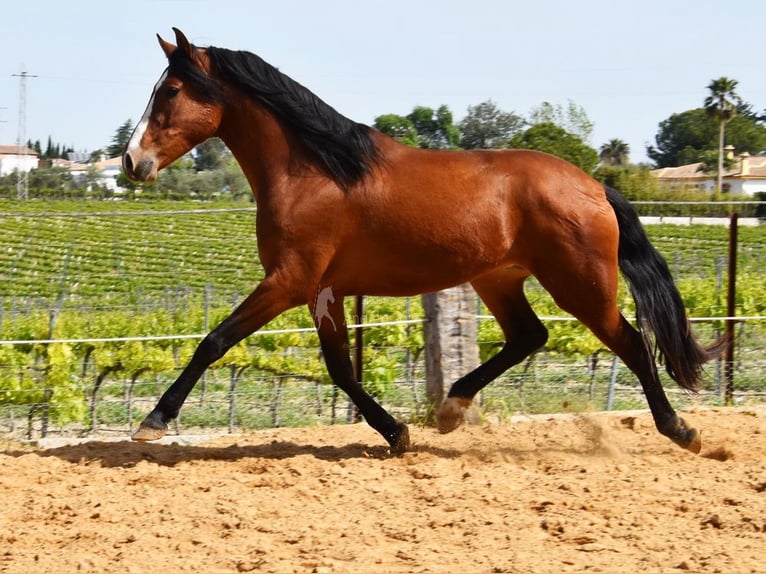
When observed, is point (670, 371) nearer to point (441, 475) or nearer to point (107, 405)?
point (441, 475)

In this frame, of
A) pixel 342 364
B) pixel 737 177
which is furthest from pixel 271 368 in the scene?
pixel 737 177

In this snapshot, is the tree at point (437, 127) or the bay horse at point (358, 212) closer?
the bay horse at point (358, 212)

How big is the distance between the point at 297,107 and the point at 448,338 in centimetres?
214

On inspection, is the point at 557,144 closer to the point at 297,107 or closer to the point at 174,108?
the point at 297,107

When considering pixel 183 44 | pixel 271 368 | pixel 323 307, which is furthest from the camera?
pixel 271 368

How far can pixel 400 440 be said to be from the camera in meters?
5.36

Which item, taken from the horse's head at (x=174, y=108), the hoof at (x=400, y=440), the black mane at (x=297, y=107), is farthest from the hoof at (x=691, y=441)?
the horse's head at (x=174, y=108)

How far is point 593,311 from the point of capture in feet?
17.4

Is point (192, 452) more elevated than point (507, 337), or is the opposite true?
point (507, 337)

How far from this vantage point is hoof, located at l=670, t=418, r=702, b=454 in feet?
17.5

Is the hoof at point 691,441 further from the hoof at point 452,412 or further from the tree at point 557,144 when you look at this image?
the tree at point 557,144

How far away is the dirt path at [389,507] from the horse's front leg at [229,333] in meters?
0.27

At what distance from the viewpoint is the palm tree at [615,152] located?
8856 centimetres

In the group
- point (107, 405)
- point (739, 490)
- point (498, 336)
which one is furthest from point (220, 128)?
point (107, 405)
